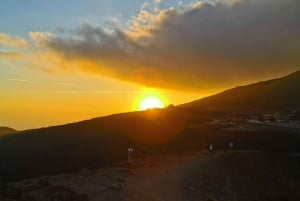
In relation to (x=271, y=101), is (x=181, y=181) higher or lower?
lower

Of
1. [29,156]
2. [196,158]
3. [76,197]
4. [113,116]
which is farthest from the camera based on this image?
[113,116]

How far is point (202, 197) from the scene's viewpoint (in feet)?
82.5

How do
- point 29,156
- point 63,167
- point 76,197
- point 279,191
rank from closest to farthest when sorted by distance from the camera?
1. point 76,197
2. point 279,191
3. point 63,167
4. point 29,156

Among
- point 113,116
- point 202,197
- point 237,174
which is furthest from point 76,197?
point 113,116

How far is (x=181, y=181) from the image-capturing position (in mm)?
27812

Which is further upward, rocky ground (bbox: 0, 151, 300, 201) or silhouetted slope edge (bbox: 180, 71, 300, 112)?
silhouetted slope edge (bbox: 180, 71, 300, 112)

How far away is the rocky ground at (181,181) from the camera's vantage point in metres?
22.7

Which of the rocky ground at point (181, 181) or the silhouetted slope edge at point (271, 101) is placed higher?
the silhouetted slope edge at point (271, 101)

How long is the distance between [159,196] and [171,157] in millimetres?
12508

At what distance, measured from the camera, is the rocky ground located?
2267 cm

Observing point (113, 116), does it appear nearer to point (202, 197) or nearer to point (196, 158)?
point (196, 158)

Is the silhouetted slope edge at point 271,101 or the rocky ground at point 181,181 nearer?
the rocky ground at point 181,181

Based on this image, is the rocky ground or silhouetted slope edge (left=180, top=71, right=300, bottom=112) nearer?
the rocky ground

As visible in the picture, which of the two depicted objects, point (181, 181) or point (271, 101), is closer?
point (181, 181)
